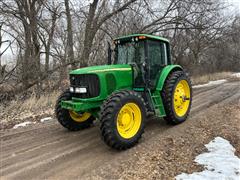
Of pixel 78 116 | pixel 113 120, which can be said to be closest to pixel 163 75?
pixel 113 120

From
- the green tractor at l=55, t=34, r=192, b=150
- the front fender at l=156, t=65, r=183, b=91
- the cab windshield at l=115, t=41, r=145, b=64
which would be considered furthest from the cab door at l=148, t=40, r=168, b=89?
the cab windshield at l=115, t=41, r=145, b=64

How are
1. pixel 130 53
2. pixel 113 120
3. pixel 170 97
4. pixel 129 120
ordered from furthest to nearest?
pixel 130 53 → pixel 170 97 → pixel 129 120 → pixel 113 120

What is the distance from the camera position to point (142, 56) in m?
5.71

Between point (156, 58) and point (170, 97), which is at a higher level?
point (156, 58)

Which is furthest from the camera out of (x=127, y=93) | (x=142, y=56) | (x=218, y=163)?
(x=142, y=56)

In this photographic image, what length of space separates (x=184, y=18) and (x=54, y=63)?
7074 millimetres

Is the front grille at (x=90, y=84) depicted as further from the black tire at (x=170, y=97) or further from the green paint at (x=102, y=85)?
the black tire at (x=170, y=97)

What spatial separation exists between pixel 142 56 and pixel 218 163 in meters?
2.85

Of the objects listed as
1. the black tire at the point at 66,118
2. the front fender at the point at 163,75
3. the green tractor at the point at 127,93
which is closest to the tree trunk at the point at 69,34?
the green tractor at the point at 127,93

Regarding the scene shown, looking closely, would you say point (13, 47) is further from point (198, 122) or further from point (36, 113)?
point (198, 122)

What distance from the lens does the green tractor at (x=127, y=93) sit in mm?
4391

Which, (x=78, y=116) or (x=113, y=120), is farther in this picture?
(x=78, y=116)

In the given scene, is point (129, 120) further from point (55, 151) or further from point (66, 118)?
point (66, 118)

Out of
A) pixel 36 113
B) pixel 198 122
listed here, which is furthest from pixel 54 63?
pixel 198 122
